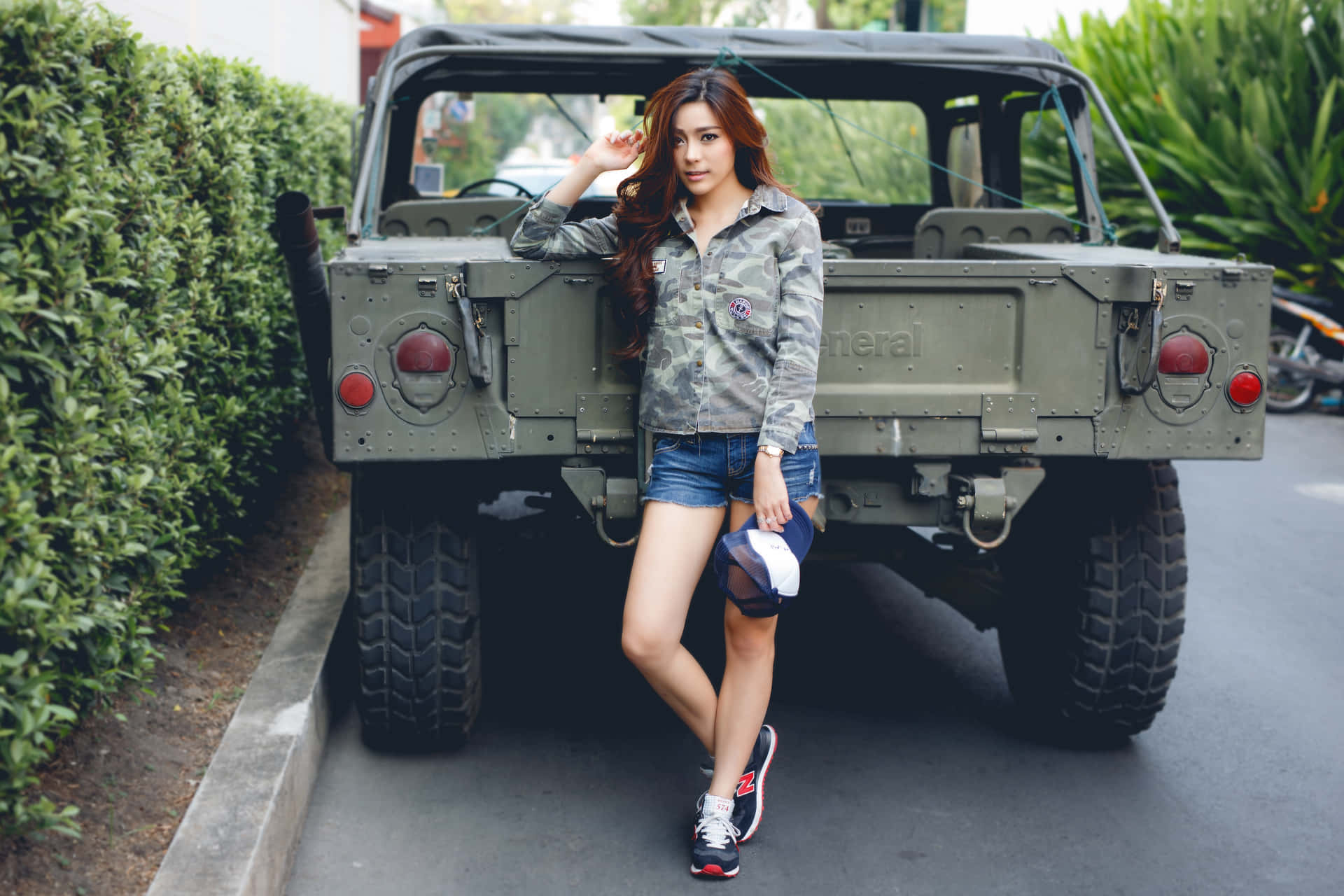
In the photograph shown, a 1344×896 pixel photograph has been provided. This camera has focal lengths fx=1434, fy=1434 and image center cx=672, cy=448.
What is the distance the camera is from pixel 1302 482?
8906 millimetres

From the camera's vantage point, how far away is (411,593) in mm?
4082

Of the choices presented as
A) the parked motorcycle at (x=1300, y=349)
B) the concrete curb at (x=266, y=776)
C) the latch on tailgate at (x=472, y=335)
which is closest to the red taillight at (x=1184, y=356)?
the latch on tailgate at (x=472, y=335)

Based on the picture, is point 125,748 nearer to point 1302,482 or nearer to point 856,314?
point 856,314

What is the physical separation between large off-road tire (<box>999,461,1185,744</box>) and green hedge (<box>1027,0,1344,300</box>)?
26.8 ft

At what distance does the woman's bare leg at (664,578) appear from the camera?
3551 mm

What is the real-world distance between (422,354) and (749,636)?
111 cm

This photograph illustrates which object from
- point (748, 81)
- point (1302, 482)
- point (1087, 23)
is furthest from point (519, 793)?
point (1087, 23)

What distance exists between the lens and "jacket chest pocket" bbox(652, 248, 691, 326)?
139 inches

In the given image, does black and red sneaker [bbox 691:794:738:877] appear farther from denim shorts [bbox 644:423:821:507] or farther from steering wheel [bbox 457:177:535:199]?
steering wheel [bbox 457:177:535:199]

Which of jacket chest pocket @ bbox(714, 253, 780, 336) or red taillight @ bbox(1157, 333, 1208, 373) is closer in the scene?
jacket chest pocket @ bbox(714, 253, 780, 336)

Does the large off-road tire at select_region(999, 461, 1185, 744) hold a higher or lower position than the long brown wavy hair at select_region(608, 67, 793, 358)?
lower

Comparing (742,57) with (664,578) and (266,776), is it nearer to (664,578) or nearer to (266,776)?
(664,578)

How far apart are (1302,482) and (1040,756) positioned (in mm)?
5238

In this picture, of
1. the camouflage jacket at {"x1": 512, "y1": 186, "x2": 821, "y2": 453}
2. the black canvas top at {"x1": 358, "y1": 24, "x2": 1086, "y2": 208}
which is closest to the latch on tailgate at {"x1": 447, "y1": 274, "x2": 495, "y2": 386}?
the camouflage jacket at {"x1": 512, "y1": 186, "x2": 821, "y2": 453}
